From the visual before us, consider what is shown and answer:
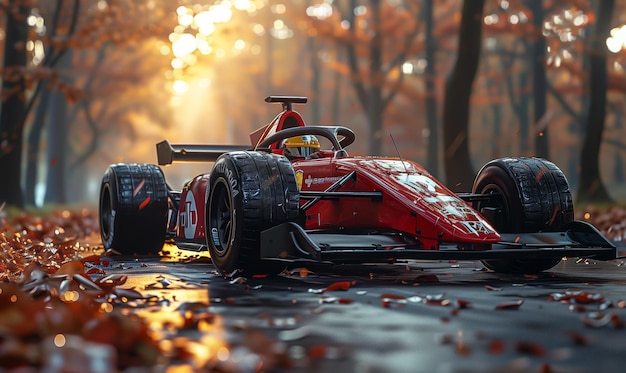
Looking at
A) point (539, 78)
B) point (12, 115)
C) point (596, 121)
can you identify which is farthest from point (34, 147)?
point (596, 121)

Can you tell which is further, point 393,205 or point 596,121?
point 596,121

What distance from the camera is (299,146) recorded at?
32.4 ft

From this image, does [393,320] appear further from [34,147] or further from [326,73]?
[326,73]

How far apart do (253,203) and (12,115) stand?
1374 centimetres

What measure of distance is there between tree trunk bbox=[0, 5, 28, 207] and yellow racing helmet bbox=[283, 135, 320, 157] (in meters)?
11.3

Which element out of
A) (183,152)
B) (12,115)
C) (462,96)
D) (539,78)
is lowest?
(183,152)

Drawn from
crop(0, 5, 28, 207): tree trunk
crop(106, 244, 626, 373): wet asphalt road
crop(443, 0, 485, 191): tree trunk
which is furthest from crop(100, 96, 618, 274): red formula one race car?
crop(0, 5, 28, 207): tree trunk

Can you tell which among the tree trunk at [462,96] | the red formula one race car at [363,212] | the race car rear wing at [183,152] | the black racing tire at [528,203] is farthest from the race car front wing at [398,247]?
the tree trunk at [462,96]

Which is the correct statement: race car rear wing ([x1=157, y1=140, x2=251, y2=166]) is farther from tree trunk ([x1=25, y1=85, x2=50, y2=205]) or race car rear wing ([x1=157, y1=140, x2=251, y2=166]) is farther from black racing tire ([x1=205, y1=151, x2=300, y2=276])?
tree trunk ([x1=25, y1=85, x2=50, y2=205])

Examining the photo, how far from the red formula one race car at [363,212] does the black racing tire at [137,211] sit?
2.28ft

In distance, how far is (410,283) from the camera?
7469 millimetres

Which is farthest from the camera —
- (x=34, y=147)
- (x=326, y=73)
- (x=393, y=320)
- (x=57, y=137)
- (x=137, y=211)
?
(x=326, y=73)

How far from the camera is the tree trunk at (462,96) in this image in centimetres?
1798

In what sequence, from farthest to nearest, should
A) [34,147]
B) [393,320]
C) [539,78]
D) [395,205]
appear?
1. [34,147]
2. [539,78]
3. [395,205]
4. [393,320]
